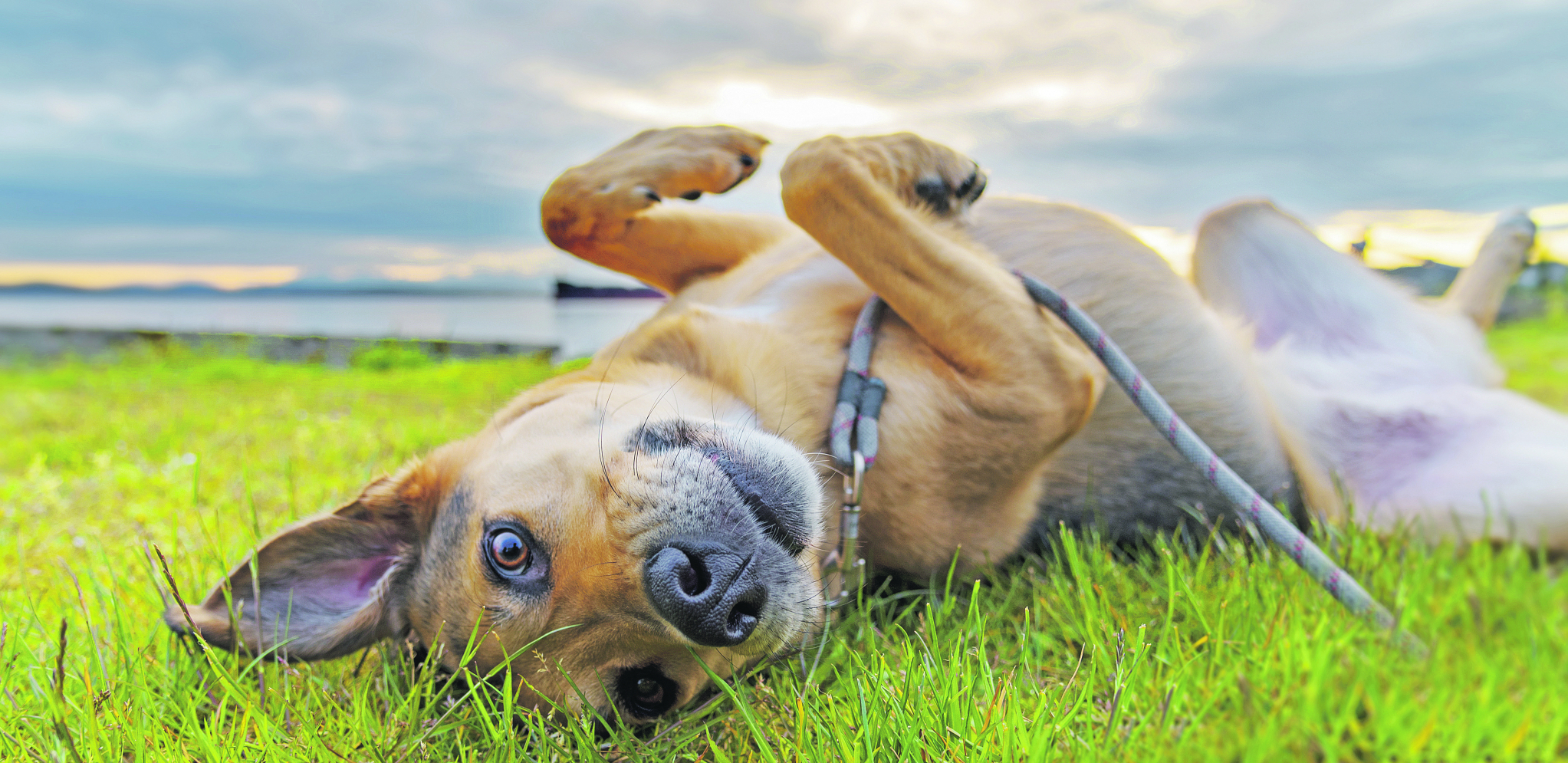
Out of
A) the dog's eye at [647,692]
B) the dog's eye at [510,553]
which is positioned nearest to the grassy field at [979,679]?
the dog's eye at [647,692]

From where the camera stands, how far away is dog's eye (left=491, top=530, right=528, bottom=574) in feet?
6.37

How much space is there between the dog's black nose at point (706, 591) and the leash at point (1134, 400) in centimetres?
38

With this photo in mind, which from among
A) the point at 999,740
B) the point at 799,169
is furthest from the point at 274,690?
the point at 799,169

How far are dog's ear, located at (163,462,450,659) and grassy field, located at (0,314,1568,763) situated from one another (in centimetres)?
11

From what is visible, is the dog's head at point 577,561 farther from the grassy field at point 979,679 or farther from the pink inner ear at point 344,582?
the grassy field at point 979,679

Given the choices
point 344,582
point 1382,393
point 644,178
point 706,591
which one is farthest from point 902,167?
point 1382,393

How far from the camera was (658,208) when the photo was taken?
122 inches

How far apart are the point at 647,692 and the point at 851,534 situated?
0.63m

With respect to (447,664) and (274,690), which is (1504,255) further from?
(274,690)

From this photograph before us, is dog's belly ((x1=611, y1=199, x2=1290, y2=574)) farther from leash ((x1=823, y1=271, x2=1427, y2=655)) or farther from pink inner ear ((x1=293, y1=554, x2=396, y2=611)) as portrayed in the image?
pink inner ear ((x1=293, y1=554, x2=396, y2=611))

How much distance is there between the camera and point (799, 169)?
2.42 metres

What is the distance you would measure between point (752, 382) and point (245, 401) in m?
6.58

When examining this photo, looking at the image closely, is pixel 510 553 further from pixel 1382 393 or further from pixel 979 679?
pixel 1382 393

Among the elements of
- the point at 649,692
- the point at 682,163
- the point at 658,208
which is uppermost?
the point at 682,163
